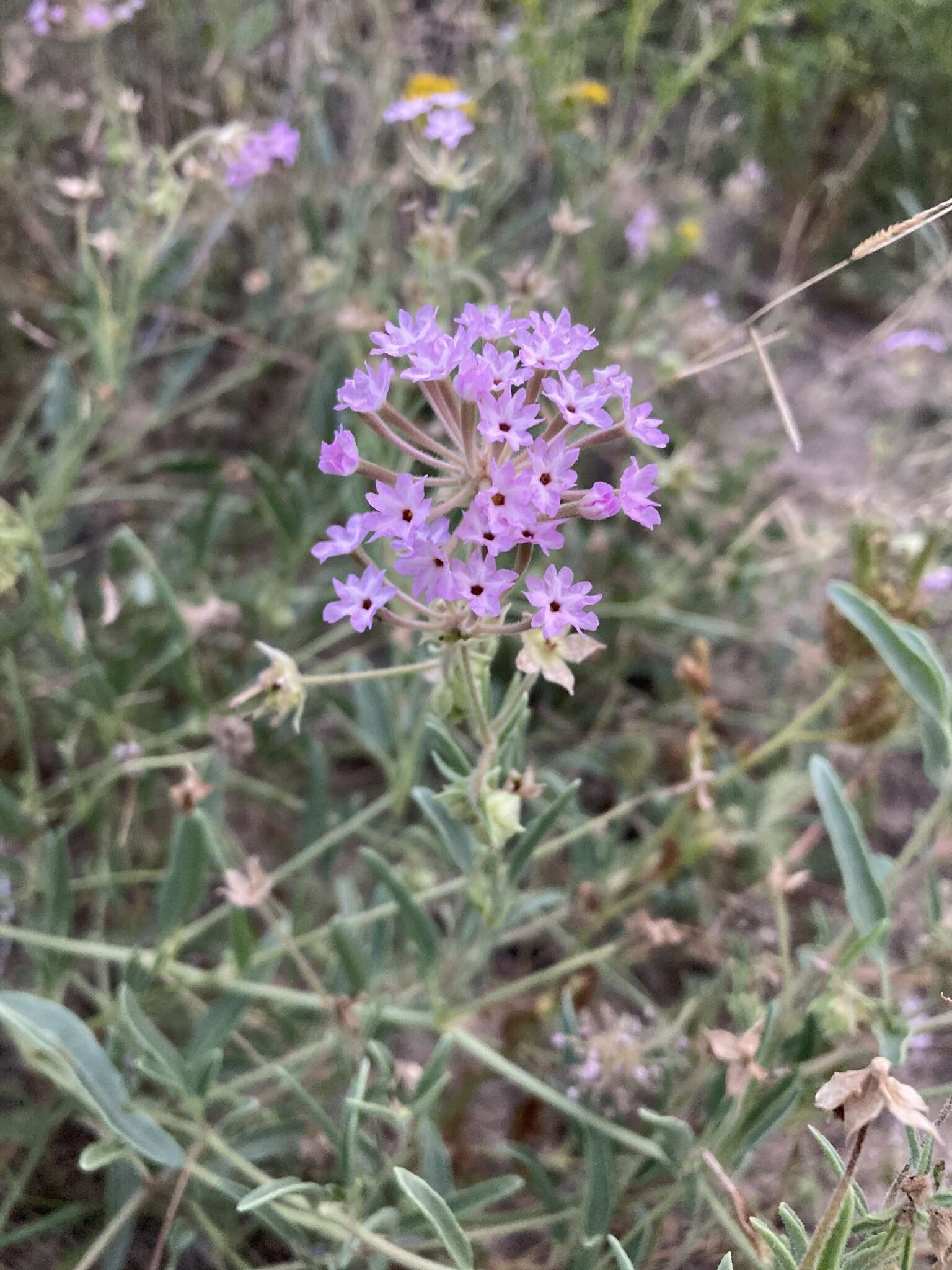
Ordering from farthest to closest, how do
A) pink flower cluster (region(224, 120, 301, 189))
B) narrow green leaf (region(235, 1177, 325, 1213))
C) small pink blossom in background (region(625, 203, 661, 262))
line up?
small pink blossom in background (region(625, 203, 661, 262)) < pink flower cluster (region(224, 120, 301, 189)) < narrow green leaf (region(235, 1177, 325, 1213))

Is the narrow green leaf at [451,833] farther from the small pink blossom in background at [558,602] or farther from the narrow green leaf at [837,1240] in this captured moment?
the narrow green leaf at [837,1240]

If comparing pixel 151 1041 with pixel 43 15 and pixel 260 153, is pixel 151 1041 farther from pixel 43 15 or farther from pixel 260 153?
pixel 43 15

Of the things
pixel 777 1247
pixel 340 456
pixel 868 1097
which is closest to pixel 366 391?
pixel 340 456

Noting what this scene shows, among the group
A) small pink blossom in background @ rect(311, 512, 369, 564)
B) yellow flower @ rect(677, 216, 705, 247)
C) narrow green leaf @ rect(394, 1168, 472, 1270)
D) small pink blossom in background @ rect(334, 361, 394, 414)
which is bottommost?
narrow green leaf @ rect(394, 1168, 472, 1270)

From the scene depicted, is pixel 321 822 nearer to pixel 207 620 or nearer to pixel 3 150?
pixel 207 620

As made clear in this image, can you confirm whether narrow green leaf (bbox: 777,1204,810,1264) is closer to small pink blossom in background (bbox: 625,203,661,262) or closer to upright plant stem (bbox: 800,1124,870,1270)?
upright plant stem (bbox: 800,1124,870,1270)

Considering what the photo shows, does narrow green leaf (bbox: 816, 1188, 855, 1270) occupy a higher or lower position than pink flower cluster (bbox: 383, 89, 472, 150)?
lower

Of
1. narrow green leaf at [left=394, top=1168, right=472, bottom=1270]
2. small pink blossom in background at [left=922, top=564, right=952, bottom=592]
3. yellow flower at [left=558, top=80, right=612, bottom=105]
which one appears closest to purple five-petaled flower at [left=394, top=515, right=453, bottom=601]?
narrow green leaf at [left=394, top=1168, right=472, bottom=1270]
